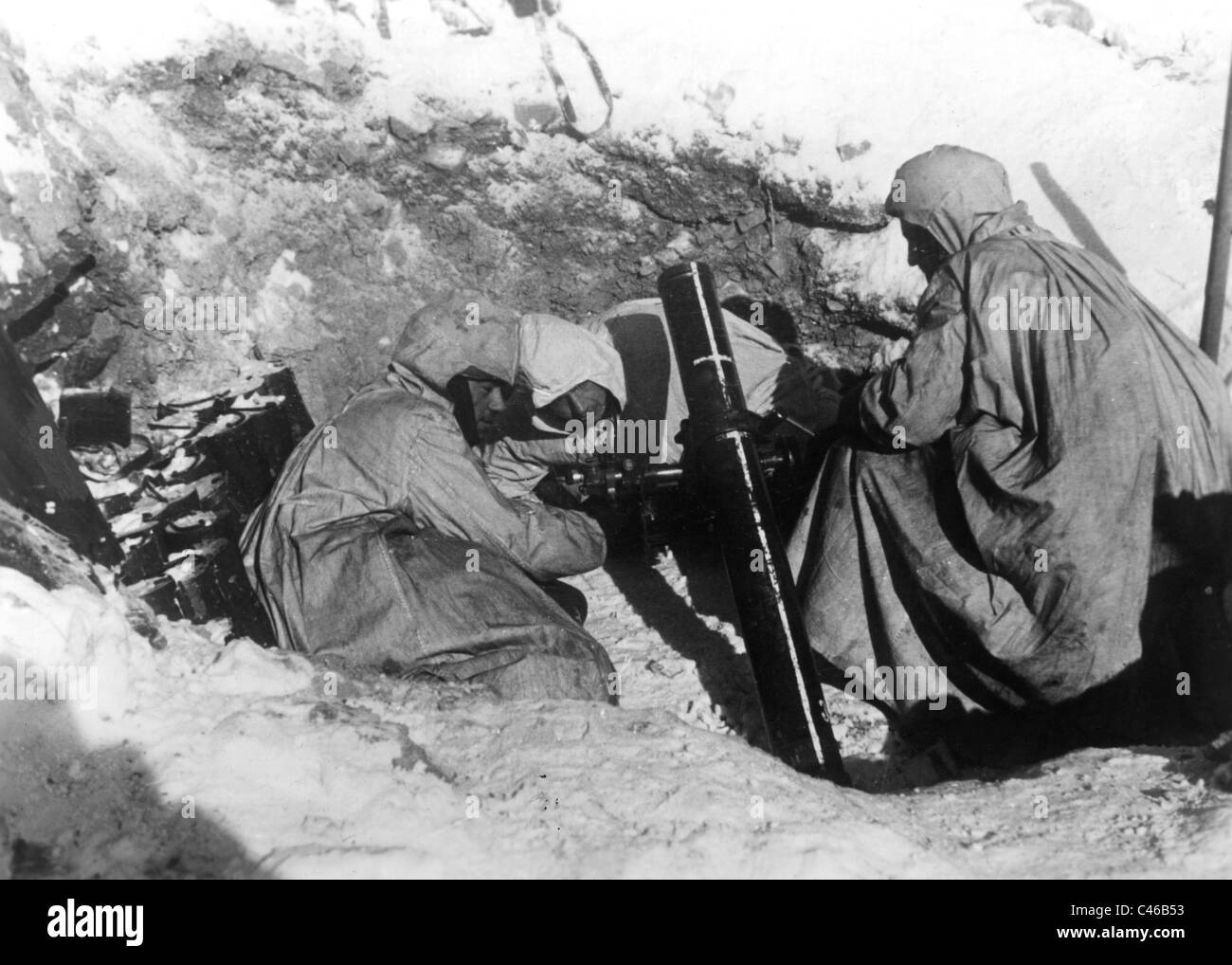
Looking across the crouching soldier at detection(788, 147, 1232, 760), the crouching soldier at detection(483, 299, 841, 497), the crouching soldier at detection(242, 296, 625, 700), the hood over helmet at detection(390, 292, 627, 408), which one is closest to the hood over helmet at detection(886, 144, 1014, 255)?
the crouching soldier at detection(788, 147, 1232, 760)

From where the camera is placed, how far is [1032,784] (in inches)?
104

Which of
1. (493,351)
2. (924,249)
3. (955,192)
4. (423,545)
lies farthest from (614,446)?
(955,192)

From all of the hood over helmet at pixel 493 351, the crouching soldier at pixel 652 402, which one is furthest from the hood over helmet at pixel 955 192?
the hood over helmet at pixel 493 351

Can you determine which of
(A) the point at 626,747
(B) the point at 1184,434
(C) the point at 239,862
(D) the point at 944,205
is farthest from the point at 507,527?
(B) the point at 1184,434

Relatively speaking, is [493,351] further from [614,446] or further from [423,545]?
[614,446]

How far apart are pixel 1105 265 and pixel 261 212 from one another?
4.36m

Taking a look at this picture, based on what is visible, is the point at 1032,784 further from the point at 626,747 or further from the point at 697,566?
the point at 697,566

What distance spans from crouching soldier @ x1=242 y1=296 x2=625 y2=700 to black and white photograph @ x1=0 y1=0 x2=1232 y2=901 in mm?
19

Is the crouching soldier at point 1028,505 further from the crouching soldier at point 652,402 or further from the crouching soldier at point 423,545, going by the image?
the crouching soldier at point 423,545

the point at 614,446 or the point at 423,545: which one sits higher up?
the point at 614,446

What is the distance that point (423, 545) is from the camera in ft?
11.7

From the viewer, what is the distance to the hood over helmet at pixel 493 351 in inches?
146

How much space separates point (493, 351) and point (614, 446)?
1.06 meters

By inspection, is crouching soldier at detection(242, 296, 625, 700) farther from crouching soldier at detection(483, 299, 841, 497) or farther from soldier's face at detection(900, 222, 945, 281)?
soldier's face at detection(900, 222, 945, 281)
